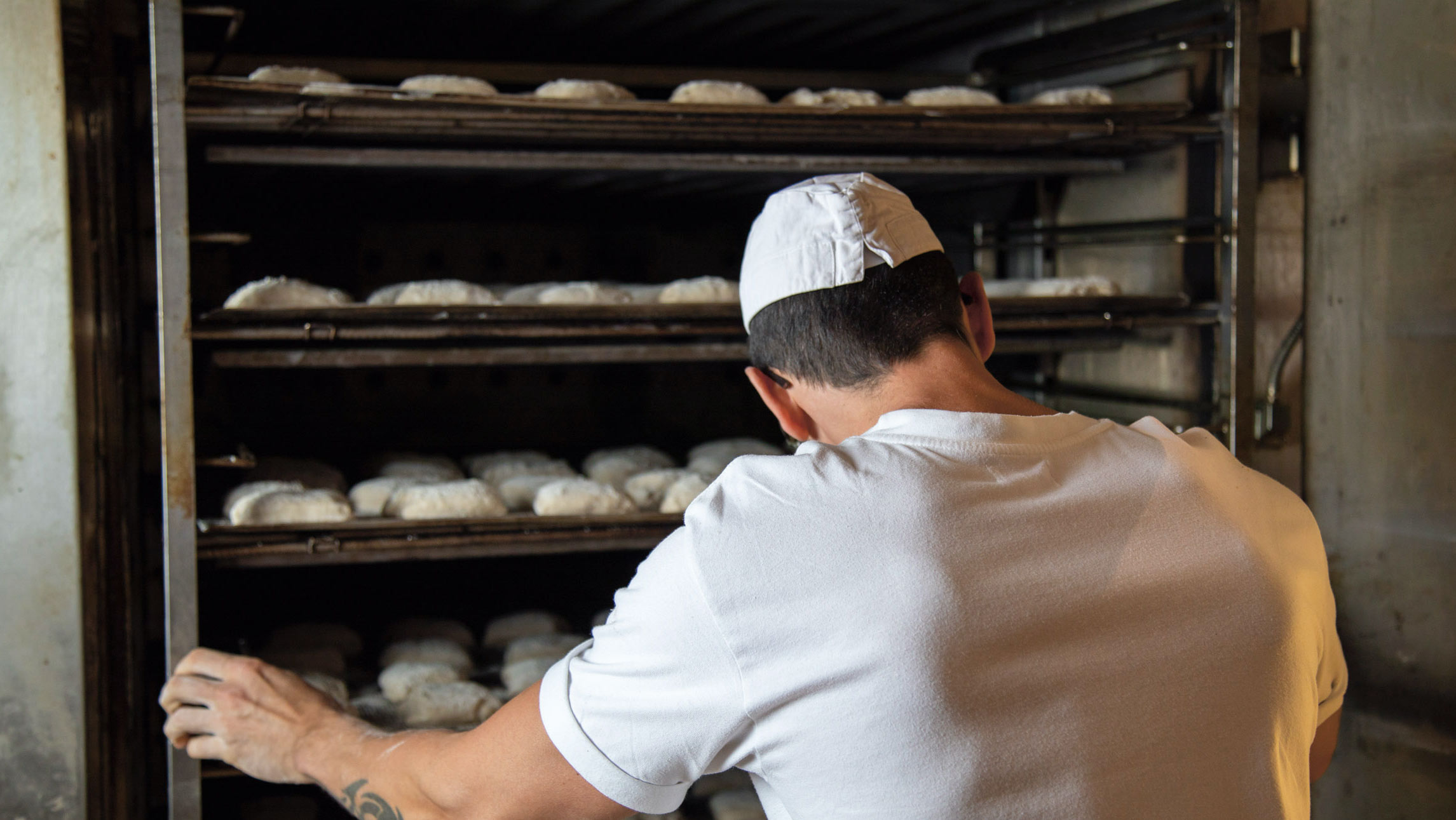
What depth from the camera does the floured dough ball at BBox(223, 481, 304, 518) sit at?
5.40ft

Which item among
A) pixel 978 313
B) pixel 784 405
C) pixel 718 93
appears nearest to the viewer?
pixel 784 405

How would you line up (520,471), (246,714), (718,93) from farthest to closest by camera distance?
(520,471) → (718,93) → (246,714)

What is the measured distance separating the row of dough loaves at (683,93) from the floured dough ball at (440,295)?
0.31 m

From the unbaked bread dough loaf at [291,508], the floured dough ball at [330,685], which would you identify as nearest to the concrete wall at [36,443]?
the unbaked bread dough loaf at [291,508]

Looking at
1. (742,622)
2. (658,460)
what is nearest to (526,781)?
(742,622)

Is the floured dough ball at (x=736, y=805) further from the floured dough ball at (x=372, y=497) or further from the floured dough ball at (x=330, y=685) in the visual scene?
the floured dough ball at (x=372, y=497)

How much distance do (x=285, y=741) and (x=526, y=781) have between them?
58 cm

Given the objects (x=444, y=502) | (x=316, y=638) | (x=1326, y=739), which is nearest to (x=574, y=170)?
(x=444, y=502)

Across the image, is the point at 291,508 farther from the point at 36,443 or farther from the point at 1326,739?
the point at 1326,739

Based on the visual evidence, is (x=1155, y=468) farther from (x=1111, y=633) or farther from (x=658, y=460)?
(x=658, y=460)

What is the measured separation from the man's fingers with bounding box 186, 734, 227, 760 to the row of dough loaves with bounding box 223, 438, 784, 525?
0.31 meters

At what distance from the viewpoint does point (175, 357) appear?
4.97 ft

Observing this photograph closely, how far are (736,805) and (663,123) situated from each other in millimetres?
1152

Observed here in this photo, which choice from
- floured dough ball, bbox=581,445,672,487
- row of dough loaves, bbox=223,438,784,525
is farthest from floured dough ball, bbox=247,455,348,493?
floured dough ball, bbox=581,445,672,487
